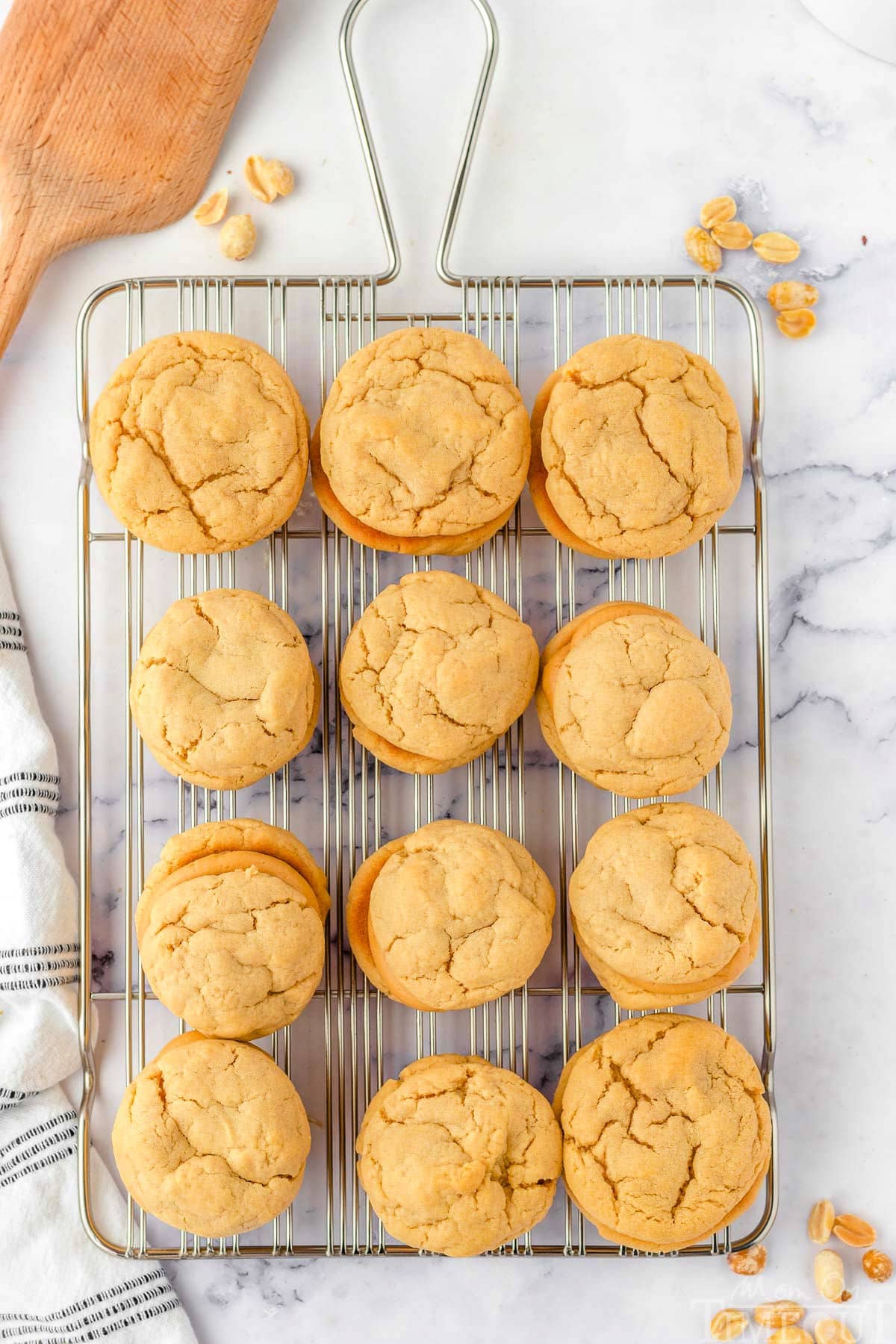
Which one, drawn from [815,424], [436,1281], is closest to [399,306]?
[815,424]

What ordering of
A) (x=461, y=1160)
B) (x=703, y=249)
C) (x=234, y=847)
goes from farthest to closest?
1. (x=703, y=249)
2. (x=234, y=847)
3. (x=461, y=1160)

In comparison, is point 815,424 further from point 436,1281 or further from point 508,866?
point 436,1281

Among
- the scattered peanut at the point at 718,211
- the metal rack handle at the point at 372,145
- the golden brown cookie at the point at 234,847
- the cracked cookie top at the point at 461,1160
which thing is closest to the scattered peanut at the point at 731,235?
the scattered peanut at the point at 718,211

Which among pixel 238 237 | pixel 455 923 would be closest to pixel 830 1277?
pixel 455 923

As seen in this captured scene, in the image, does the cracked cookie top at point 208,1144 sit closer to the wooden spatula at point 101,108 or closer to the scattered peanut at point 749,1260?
the scattered peanut at point 749,1260

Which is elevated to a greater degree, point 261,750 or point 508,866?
point 261,750

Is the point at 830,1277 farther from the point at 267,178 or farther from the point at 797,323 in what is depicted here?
the point at 267,178
